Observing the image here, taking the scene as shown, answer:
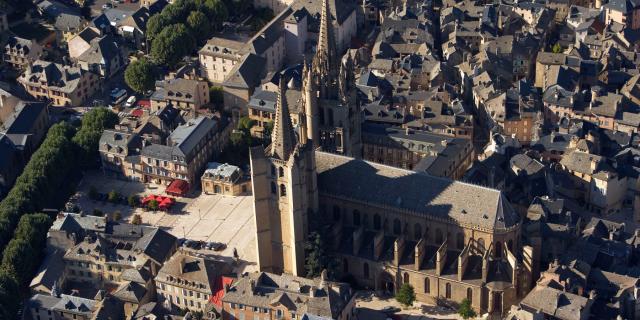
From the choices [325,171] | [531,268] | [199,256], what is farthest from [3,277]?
[531,268]

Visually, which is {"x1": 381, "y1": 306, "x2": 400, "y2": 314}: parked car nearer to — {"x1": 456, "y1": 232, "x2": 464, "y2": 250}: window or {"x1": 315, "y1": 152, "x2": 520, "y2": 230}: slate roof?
{"x1": 456, "y1": 232, "x2": 464, "y2": 250}: window

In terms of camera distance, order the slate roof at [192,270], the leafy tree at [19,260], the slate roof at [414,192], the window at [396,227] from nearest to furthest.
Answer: the slate roof at [414,192]
the slate roof at [192,270]
the window at [396,227]
the leafy tree at [19,260]

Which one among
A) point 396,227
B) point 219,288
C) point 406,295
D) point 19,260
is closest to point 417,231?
point 396,227

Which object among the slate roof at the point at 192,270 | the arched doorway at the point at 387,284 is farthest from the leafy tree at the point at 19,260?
the arched doorway at the point at 387,284

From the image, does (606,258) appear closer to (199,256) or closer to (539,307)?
(539,307)

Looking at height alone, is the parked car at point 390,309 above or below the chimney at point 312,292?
below

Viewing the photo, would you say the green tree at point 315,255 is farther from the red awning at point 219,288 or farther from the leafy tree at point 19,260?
the leafy tree at point 19,260
